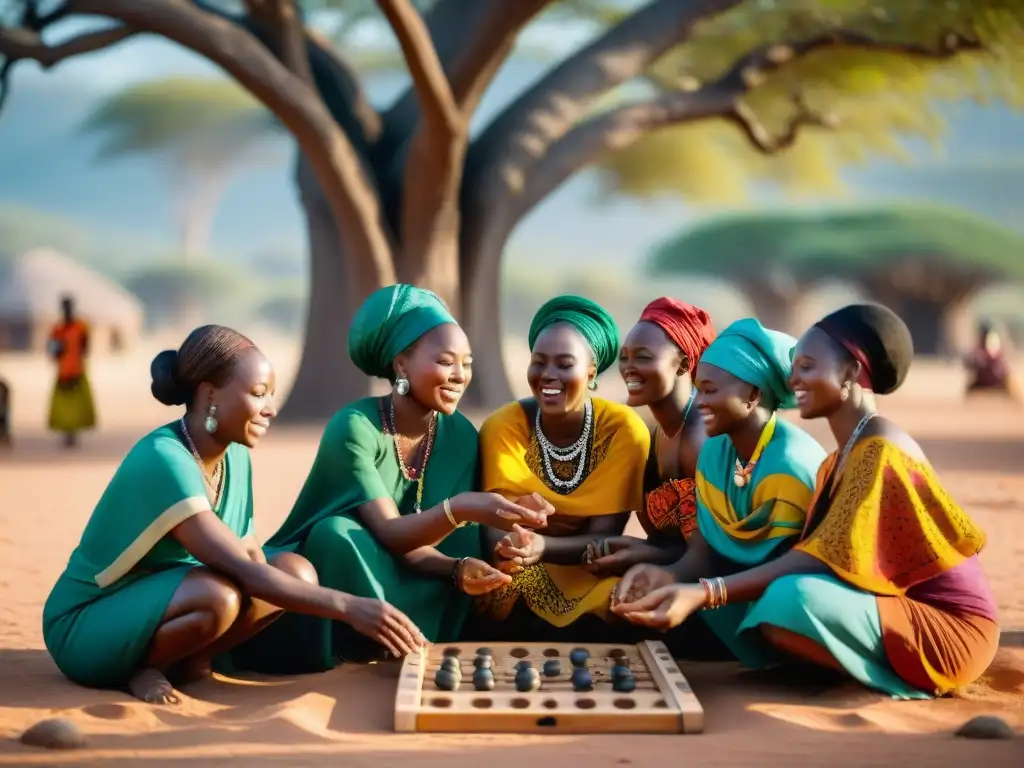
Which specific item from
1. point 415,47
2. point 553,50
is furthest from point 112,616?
point 553,50

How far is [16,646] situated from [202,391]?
1.65 m

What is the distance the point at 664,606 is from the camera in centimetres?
445

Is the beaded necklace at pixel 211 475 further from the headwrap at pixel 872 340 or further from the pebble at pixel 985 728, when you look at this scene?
the pebble at pixel 985 728

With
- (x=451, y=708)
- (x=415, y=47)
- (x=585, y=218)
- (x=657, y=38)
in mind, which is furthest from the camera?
(x=585, y=218)

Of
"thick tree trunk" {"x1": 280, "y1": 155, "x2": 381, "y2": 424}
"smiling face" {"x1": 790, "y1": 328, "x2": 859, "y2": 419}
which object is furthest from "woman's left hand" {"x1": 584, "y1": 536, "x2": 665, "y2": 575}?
"thick tree trunk" {"x1": 280, "y1": 155, "x2": 381, "y2": 424}

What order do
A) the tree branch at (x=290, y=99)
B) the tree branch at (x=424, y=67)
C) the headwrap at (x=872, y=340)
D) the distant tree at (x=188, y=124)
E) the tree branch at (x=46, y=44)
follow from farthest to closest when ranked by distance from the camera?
1. the distant tree at (x=188, y=124)
2. the tree branch at (x=46, y=44)
3. the tree branch at (x=290, y=99)
4. the tree branch at (x=424, y=67)
5. the headwrap at (x=872, y=340)

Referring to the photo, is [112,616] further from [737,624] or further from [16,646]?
[737,624]

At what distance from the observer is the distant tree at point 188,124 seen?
55.3 meters

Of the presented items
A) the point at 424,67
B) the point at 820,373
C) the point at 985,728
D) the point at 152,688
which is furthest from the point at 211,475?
the point at 424,67

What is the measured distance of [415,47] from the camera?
43.7 ft

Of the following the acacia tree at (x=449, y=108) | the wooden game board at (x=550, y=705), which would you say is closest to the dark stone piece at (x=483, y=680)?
the wooden game board at (x=550, y=705)

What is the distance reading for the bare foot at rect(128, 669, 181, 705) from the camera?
4383mm

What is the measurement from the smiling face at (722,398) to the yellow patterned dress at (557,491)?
476 millimetres

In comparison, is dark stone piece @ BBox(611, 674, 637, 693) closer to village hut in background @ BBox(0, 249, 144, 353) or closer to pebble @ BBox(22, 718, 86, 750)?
pebble @ BBox(22, 718, 86, 750)
